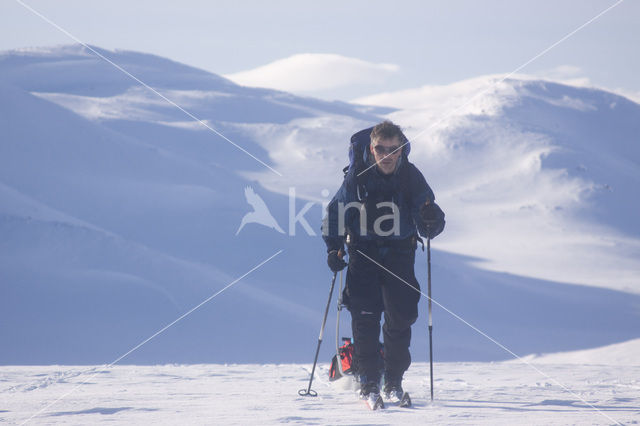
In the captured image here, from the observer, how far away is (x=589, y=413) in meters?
4.14

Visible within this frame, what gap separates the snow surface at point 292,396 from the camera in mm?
4062

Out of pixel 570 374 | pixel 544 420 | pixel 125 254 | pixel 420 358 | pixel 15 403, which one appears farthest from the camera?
pixel 125 254

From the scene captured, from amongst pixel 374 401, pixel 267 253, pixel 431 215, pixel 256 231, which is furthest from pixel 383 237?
pixel 256 231

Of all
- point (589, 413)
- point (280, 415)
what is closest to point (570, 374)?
point (589, 413)

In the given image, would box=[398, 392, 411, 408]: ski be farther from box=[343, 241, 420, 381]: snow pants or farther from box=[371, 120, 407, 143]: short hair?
box=[371, 120, 407, 143]: short hair

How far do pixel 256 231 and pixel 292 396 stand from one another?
683 inches

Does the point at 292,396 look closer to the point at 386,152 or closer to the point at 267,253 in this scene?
the point at 386,152

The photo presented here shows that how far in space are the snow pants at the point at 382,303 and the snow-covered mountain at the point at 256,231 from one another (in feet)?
30.0

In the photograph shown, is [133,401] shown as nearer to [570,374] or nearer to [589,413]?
[589,413]

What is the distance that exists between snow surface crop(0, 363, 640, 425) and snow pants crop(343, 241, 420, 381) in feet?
0.98

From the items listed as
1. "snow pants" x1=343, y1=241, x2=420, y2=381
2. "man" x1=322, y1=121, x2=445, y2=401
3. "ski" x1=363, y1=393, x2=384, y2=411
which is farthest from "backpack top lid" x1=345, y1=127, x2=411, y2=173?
"ski" x1=363, y1=393, x2=384, y2=411

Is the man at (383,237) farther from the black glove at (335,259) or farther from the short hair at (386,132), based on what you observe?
the black glove at (335,259)

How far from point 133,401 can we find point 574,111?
52669mm

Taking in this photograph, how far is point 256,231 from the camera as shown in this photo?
22203 millimetres
